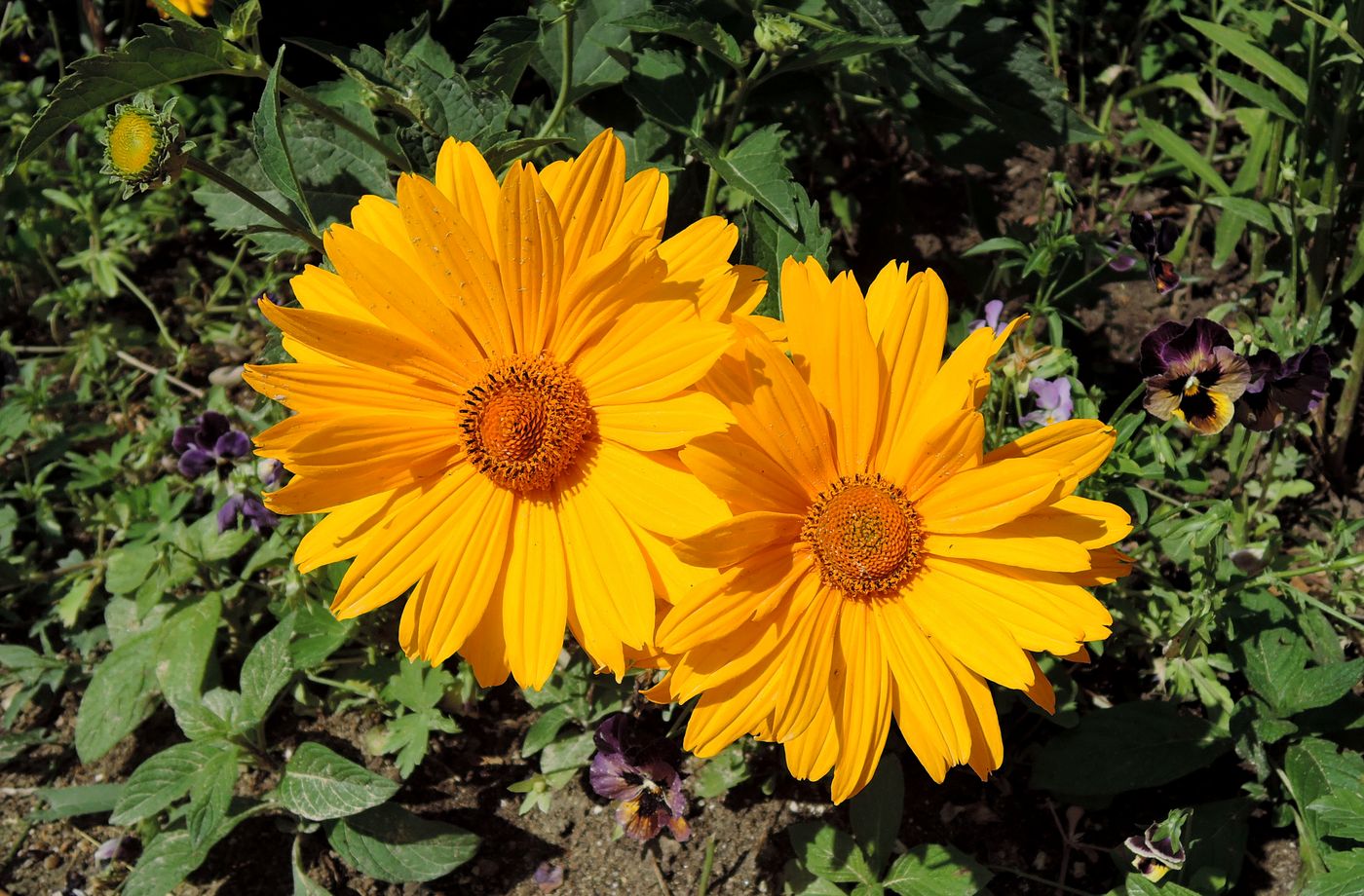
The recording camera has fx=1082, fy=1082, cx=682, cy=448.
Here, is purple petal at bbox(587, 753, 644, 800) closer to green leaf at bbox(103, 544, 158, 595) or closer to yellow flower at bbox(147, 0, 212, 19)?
green leaf at bbox(103, 544, 158, 595)

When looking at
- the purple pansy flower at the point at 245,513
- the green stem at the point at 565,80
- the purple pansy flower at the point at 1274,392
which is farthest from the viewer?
the purple pansy flower at the point at 245,513

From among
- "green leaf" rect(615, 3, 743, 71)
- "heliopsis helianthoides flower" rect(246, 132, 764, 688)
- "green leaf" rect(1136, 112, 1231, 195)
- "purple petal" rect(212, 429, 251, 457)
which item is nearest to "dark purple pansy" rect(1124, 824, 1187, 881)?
"heliopsis helianthoides flower" rect(246, 132, 764, 688)

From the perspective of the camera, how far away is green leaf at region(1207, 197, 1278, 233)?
9.30ft

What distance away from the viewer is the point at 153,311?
367 centimetres

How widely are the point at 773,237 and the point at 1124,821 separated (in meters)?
1.67

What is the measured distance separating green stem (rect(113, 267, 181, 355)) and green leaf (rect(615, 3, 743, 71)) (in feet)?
7.33

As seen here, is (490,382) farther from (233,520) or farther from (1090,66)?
(1090,66)

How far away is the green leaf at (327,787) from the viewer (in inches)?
101

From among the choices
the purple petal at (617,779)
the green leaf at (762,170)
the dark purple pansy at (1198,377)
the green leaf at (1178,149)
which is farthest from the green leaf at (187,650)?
the green leaf at (1178,149)

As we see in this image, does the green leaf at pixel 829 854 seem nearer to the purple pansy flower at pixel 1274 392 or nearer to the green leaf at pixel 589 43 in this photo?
the purple pansy flower at pixel 1274 392

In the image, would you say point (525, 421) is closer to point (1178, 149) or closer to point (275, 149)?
point (275, 149)

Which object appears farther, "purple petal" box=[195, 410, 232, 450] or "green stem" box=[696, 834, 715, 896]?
"purple petal" box=[195, 410, 232, 450]

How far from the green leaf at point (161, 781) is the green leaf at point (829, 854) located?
1431 mm

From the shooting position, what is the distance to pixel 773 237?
2.43 metres
